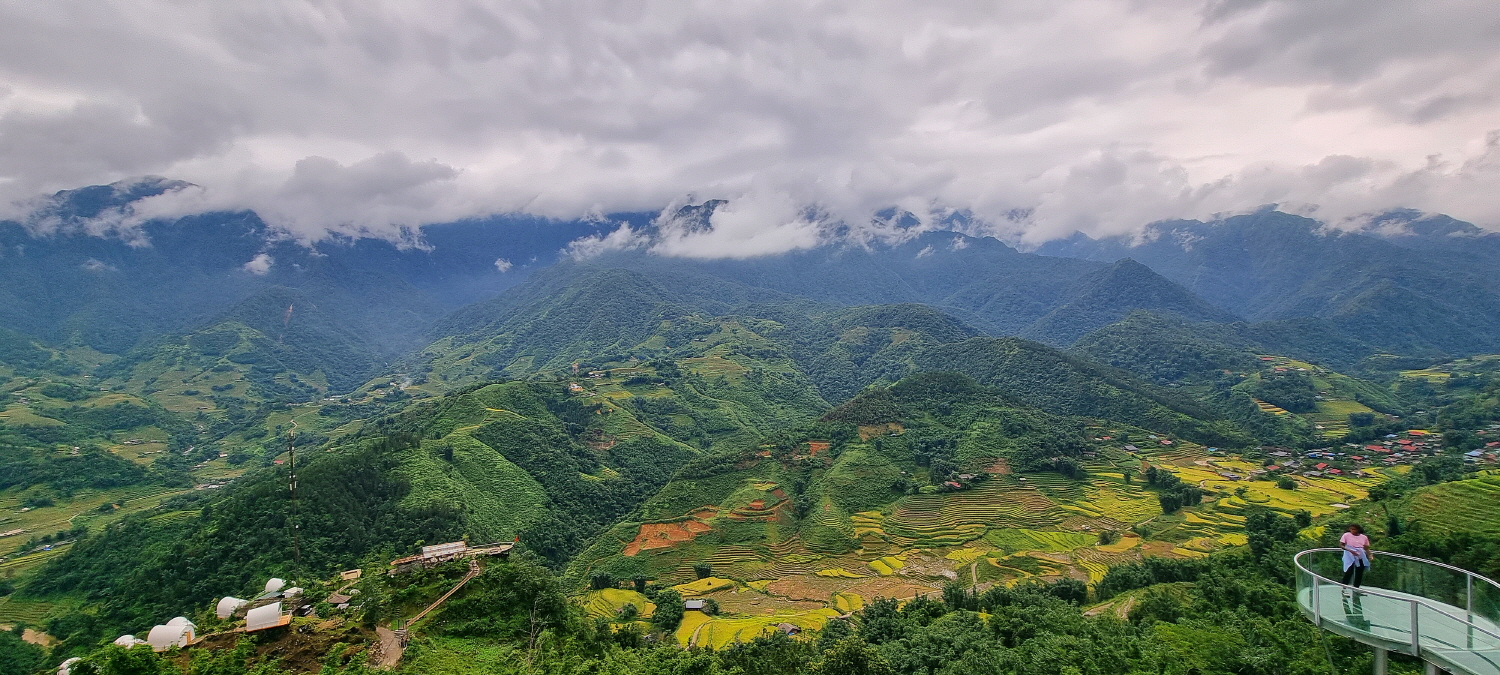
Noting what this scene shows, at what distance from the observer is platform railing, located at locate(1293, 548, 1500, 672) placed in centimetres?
691

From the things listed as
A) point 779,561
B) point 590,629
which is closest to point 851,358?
point 779,561

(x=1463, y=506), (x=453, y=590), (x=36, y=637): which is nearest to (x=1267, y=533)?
(x=1463, y=506)

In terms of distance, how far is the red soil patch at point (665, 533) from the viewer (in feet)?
196

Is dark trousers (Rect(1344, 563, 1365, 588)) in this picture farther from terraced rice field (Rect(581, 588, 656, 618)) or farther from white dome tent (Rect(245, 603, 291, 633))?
terraced rice field (Rect(581, 588, 656, 618))

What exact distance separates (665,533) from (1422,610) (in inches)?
2329

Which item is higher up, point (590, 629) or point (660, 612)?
point (590, 629)

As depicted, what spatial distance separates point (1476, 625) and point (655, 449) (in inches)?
3447

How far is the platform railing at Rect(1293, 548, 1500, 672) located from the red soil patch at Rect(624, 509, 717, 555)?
2226 inches

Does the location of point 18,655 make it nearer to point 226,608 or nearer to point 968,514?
point 226,608

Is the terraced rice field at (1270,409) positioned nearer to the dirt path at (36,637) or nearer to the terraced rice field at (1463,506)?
the terraced rice field at (1463,506)

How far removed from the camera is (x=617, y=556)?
57.8 m

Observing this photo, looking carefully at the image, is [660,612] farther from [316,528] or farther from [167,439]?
[167,439]

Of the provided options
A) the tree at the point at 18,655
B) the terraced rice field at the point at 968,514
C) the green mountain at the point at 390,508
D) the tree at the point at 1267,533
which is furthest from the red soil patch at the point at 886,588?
the tree at the point at 18,655

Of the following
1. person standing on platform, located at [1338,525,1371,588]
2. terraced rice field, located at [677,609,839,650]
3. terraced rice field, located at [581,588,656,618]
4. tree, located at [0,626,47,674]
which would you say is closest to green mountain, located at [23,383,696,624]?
tree, located at [0,626,47,674]
